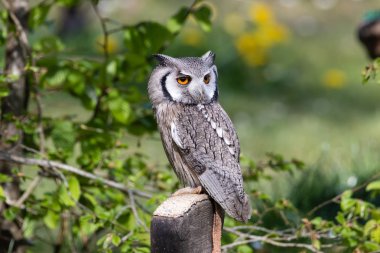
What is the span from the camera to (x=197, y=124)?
2840 millimetres

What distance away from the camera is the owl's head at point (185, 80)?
2.82m

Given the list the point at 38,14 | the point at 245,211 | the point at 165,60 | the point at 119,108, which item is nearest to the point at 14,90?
the point at 38,14

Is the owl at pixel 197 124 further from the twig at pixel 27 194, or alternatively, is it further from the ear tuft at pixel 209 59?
the twig at pixel 27 194

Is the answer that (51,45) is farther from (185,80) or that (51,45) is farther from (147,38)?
(185,80)

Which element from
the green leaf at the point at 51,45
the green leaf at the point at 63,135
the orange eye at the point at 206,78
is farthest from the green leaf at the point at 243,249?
the green leaf at the point at 51,45

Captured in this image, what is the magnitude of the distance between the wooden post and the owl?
245mm

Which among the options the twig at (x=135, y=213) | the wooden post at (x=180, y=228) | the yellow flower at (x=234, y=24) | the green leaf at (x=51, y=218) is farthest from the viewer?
the yellow flower at (x=234, y=24)

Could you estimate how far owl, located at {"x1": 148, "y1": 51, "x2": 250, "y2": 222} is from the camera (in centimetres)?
279

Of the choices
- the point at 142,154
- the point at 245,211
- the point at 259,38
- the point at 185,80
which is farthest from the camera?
the point at 259,38

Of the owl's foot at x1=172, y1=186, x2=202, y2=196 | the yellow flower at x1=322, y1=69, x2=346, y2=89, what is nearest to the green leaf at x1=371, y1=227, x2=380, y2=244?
the owl's foot at x1=172, y1=186, x2=202, y2=196

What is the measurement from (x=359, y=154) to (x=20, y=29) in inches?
108

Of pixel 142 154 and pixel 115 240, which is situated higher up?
pixel 142 154

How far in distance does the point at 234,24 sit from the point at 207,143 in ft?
23.9

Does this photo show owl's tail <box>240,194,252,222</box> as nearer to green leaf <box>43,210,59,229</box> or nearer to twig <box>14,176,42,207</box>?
green leaf <box>43,210,59,229</box>
